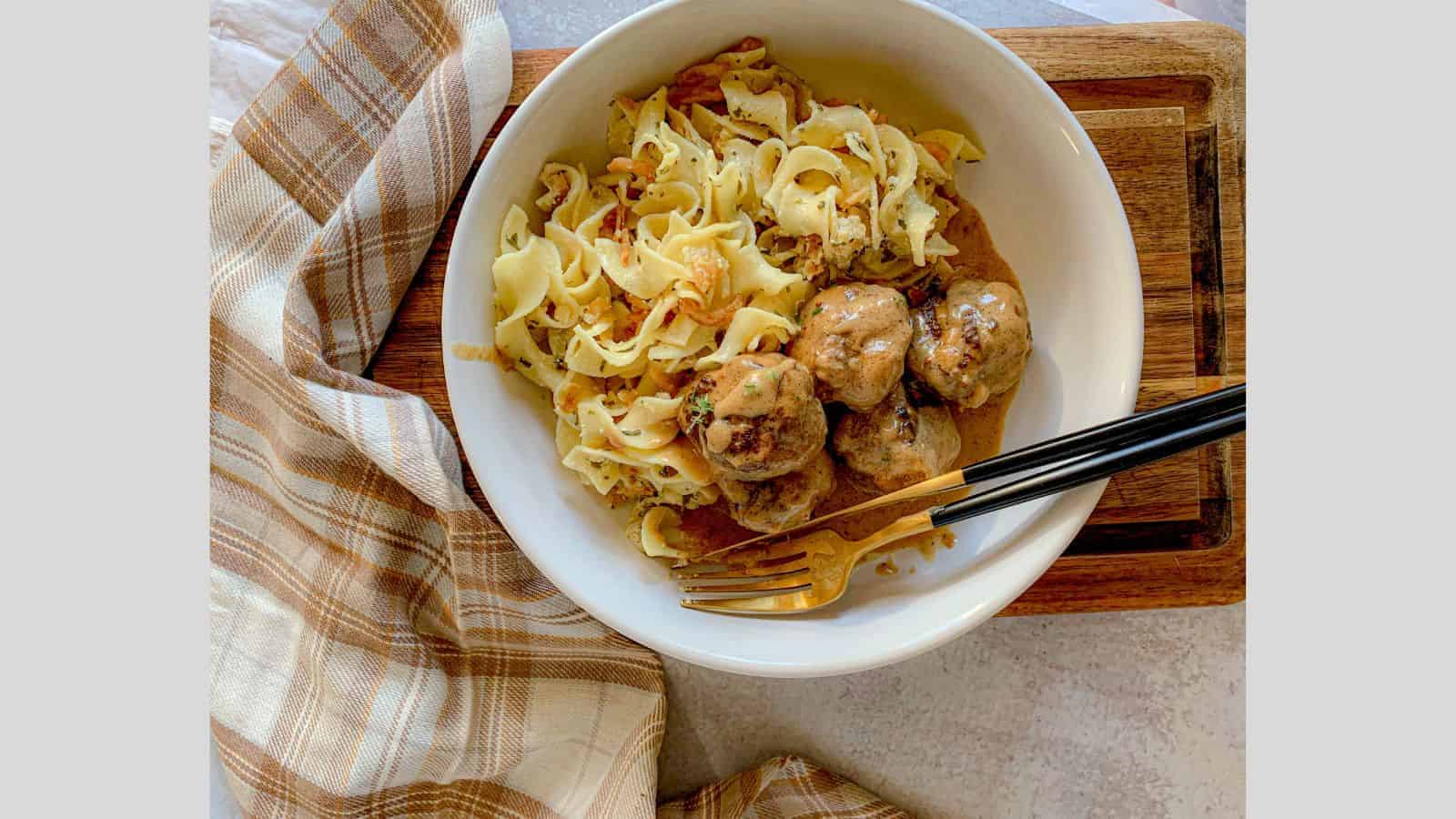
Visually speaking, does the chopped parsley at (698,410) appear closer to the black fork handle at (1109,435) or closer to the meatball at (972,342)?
the meatball at (972,342)

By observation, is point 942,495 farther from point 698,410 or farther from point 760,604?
point 698,410

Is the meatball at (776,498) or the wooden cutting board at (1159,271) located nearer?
the meatball at (776,498)

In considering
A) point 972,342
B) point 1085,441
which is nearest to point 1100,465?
point 1085,441

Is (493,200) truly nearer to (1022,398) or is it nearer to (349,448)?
(349,448)

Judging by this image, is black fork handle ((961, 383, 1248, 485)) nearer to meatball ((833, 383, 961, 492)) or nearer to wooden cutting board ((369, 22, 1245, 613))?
meatball ((833, 383, 961, 492))

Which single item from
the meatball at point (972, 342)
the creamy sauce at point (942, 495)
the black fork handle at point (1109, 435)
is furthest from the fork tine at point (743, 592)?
the meatball at point (972, 342)

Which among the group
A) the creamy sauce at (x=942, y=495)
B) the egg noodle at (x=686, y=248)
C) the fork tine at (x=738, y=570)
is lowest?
the fork tine at (x=738, y=570)

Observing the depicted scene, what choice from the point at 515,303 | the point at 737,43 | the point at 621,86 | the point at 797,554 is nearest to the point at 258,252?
the point at 515,303
